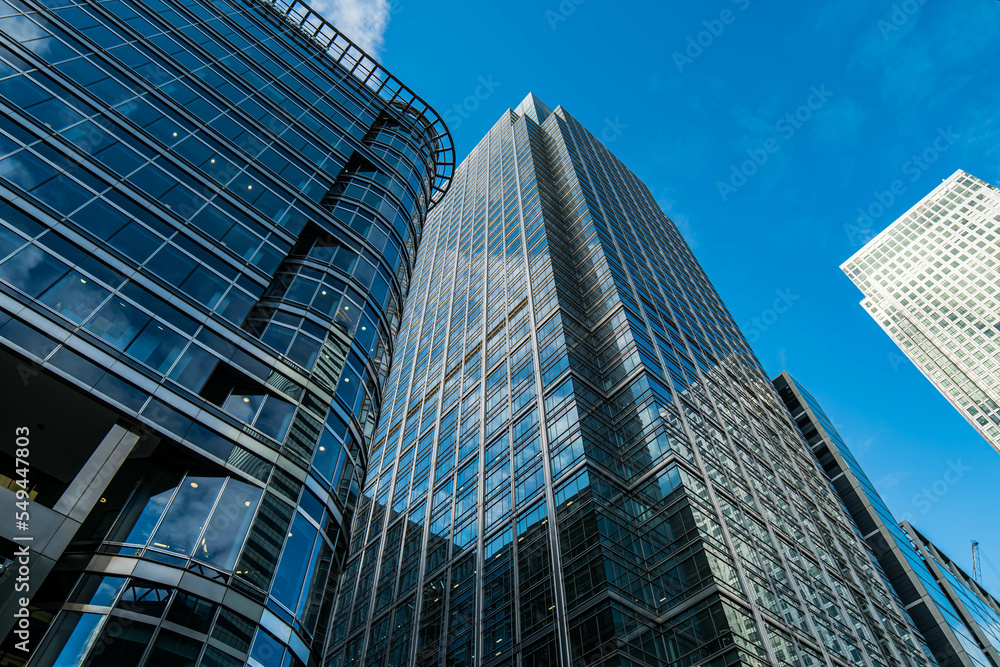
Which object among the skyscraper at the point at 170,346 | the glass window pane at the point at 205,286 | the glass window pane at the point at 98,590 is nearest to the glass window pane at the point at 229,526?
the skyscraper at the point at 170,346

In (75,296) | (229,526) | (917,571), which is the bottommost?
(229,526)

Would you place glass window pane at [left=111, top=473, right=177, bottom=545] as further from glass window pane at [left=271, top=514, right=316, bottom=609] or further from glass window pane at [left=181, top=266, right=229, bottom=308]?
glass window pane at [left=181, top=266, right=229, bottom=308]

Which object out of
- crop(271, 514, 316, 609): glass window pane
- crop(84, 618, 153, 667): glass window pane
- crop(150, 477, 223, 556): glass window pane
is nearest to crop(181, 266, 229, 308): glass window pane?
crop(150, 477, 223, 556): glass window pane

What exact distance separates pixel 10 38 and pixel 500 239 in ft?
164

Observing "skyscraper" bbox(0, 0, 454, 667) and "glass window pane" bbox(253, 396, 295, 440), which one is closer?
"skyscraper" bbox(0, 0, 454, 667)

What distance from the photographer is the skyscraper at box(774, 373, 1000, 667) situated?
5162 centimetres

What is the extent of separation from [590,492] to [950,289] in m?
114

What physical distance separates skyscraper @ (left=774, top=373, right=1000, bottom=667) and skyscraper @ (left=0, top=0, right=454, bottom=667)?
52647 mm

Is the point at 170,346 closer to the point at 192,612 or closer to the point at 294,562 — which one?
the point at 294,562

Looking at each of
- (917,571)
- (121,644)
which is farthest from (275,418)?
(917,571)

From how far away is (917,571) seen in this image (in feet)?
186

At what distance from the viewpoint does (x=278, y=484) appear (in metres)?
18.3

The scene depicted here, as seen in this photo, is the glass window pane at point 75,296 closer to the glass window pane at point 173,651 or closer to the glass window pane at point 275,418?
the glass window pane at point 275,418

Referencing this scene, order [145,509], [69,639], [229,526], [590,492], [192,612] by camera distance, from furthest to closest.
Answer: [590,492] → [229,526] → [145,509] → [192,612] → [69,639]
